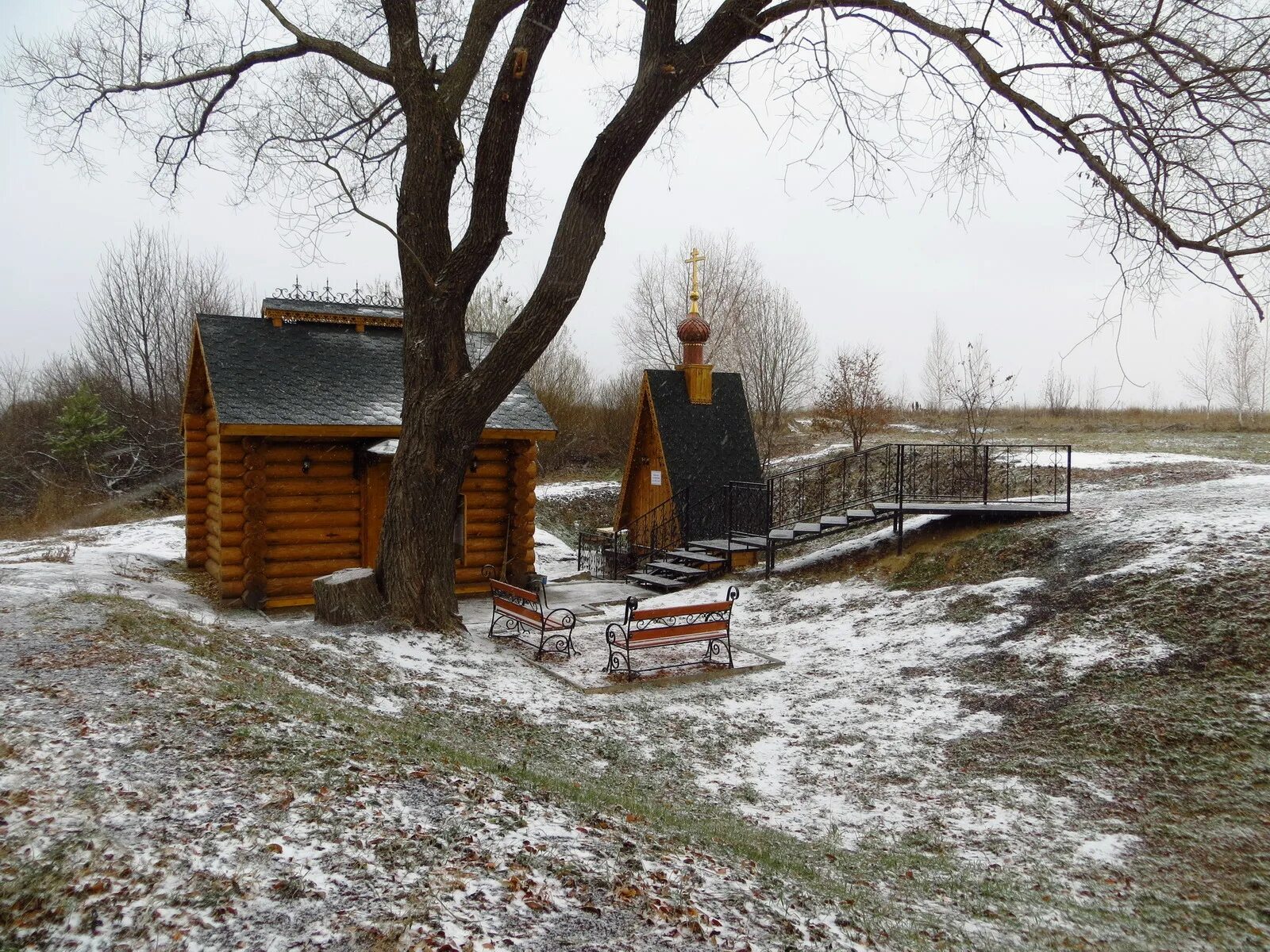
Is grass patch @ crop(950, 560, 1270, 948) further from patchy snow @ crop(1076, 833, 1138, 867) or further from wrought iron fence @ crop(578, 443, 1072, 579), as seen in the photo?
wrought iron fence @ crop(578, 443, 1072, 579)

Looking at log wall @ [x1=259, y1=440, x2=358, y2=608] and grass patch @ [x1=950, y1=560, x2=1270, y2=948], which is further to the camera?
log wall @ [x1=259, y1=440, x2=358, y2=608]

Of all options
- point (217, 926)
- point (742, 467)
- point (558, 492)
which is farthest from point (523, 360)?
point (558, 492)

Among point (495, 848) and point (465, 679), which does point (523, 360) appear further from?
point (495, 848)

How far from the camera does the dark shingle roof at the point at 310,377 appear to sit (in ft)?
42.0

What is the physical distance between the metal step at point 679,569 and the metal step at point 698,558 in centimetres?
15

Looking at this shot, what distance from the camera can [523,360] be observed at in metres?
9.70

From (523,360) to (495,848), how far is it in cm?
633

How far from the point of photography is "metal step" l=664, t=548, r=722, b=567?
16.0m

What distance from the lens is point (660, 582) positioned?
15.7m

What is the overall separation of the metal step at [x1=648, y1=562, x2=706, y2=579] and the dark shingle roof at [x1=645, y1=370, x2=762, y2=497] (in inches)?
90.0

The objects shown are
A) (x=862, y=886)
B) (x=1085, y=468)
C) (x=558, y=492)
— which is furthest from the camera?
(x=558, y=492)

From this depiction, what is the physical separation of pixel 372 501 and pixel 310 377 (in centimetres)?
231

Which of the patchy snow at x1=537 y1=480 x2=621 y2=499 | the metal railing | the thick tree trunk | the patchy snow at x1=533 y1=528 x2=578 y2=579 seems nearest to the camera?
the thick tree trunk

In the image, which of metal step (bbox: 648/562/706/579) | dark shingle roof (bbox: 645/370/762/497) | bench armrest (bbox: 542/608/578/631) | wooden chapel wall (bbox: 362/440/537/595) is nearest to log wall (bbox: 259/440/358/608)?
wooden chapel wall (bbox: 362/440/537/595)
